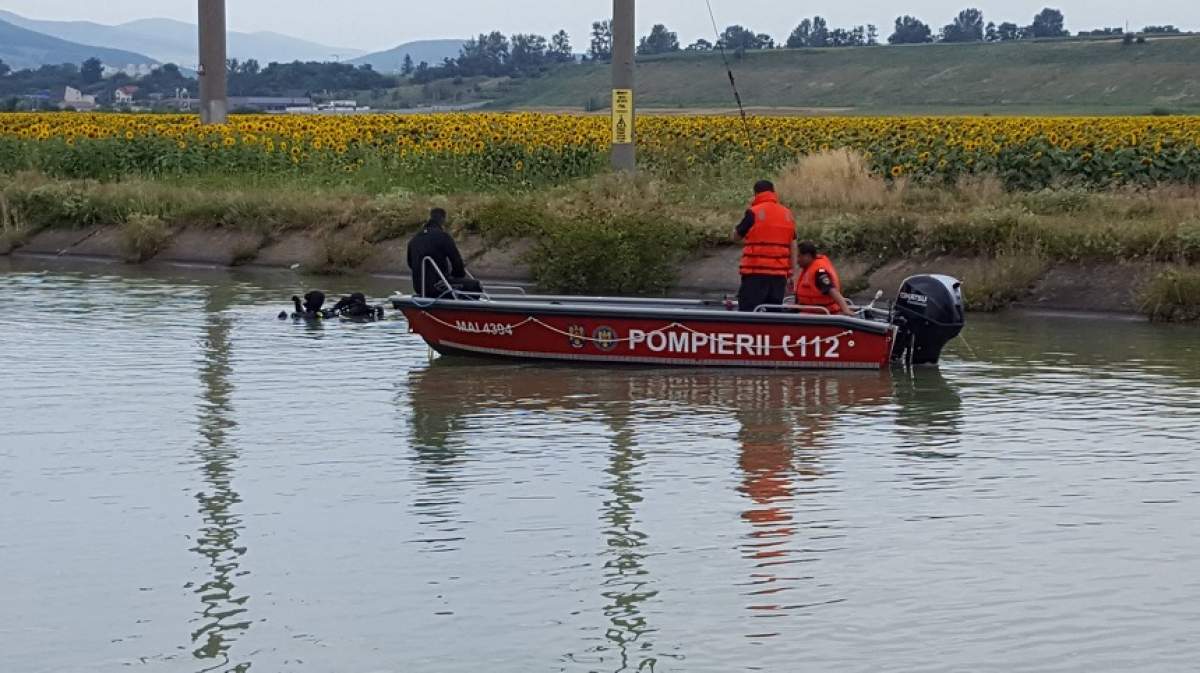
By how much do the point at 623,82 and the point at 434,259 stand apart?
8.81 m

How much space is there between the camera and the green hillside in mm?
104625

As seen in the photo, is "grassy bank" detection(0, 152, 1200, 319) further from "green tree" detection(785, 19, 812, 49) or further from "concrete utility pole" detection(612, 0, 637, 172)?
"green tree" detection(785, 19, 812, 49)

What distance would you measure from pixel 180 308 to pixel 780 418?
34.0ft

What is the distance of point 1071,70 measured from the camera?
11488 centimetres

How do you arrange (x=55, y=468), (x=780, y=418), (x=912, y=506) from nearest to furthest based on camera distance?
(x=912, y=506), (x=55, y=468), (x=780, y=418)

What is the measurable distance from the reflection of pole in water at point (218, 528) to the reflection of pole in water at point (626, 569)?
177 cm

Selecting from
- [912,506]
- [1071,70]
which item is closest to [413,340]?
[912,506]

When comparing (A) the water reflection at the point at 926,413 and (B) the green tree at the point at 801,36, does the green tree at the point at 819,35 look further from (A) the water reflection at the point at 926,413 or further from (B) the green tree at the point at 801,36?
(A) the water reflection at the point at 926,413

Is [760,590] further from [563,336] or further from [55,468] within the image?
[563,336]

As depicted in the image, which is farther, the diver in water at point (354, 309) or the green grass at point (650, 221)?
the green grass at point (650, 221)

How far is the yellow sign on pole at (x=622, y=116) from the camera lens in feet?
91.6

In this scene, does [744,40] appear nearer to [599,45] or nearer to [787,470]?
[599,45]

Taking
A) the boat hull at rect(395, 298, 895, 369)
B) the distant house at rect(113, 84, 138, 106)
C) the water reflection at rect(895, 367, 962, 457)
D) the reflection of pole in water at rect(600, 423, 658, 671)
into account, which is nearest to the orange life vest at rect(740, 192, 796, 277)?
the boat hull at rect(395, 298, 895, 369)

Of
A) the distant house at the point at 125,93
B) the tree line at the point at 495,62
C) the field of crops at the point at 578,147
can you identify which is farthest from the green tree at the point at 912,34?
the field of crops at the point at 578,147
